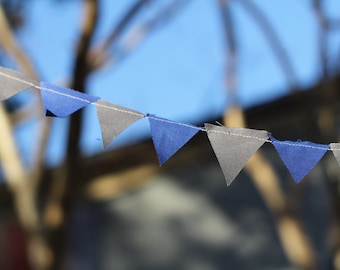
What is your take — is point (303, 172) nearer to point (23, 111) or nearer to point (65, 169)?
point (65, 169)

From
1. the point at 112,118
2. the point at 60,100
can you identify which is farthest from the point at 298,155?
the point at 60,100

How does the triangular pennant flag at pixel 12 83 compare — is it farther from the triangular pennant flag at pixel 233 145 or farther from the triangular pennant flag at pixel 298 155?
the triangular pennant flag at pixel 298 155

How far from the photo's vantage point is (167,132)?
2004 mm

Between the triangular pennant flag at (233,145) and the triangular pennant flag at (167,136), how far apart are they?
56 millimetres

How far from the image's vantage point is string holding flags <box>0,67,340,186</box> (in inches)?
76.9

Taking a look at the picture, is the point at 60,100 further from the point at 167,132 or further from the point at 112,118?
the point at 167,132

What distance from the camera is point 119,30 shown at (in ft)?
16.9

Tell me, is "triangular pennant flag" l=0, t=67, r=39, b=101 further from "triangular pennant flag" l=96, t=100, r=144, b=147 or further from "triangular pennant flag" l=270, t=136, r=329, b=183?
"triangular pennant flag" l=270, t=136, r=329, b=183

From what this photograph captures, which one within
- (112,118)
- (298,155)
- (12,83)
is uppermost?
(12,83)

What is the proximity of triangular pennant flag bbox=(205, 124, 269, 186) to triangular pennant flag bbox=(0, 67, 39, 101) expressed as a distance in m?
0.44

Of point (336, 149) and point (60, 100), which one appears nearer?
point (60, 100)

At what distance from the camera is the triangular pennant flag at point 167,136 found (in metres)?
2.00

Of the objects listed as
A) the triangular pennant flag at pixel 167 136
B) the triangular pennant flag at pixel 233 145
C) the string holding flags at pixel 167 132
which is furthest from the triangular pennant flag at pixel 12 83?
the triangular pennant flag at pixel 233 145

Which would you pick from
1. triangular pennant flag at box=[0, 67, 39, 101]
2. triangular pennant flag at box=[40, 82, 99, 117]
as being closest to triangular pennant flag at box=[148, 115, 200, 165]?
triangular pennant flag at box=[40, 82, 99, 117]
